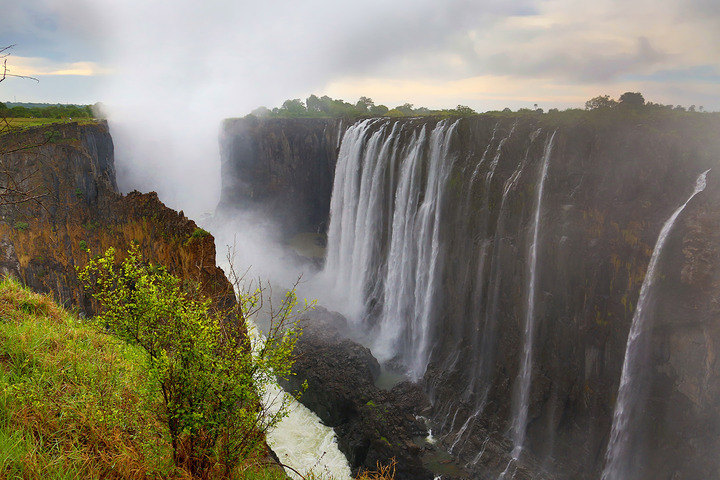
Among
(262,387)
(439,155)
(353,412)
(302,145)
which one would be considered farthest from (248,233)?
(262,387)

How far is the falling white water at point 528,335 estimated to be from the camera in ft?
62.6

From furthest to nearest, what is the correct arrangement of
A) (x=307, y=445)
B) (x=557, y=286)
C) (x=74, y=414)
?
(x=307, y=445) → (x=557, y=286) → (x=74, y=414)

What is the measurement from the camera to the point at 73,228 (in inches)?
901

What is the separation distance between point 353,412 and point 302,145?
33.3 m

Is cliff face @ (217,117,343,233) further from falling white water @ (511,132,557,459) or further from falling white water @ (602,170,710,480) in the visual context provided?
falling white water @ (602,170,710,480)

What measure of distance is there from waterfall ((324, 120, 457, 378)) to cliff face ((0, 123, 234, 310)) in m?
12.6

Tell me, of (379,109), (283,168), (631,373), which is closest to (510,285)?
(631,373)

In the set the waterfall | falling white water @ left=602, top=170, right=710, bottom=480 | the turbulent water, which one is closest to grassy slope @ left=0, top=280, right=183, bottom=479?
the turbulent water

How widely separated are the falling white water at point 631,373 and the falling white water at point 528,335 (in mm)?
3751

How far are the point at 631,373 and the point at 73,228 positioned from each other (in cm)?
2643

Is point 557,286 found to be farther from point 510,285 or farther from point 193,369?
point 193,369

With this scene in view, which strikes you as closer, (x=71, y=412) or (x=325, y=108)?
(x=71, y=412)

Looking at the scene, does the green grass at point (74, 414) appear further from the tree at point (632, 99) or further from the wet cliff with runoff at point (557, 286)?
the tree at point (632, 99)

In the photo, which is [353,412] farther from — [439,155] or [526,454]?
[439,155]
